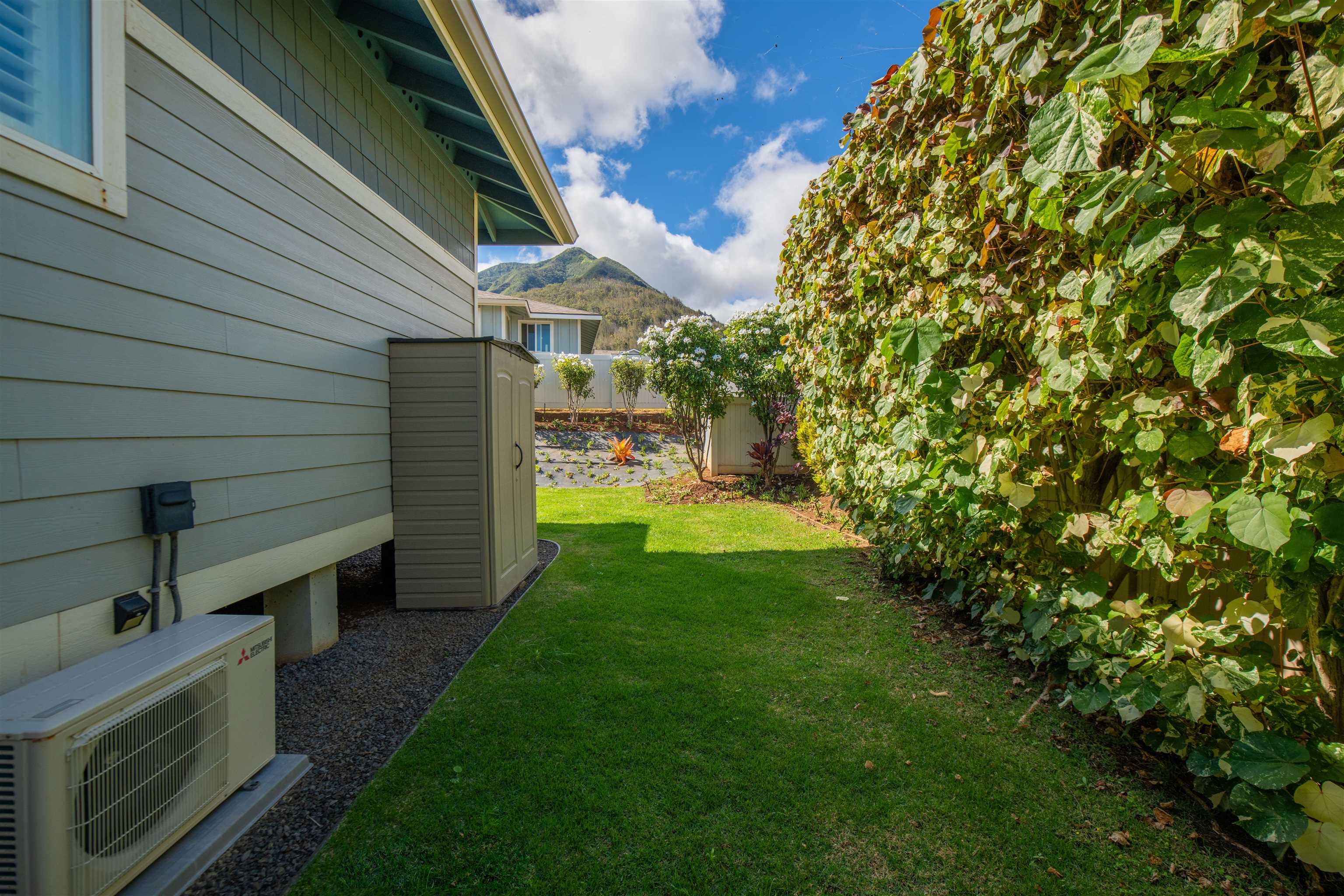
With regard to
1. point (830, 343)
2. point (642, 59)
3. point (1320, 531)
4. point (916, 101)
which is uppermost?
point (642, 59)

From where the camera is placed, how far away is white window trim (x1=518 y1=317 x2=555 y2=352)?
2097 centimetres

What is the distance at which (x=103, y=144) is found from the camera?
1.81m

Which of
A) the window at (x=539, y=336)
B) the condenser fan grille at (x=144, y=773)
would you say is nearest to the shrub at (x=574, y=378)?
the window at (x=539, y=336)

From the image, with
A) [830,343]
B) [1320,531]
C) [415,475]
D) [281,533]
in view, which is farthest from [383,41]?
[1320,531]

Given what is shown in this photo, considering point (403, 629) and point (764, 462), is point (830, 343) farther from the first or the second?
point (764, 462)

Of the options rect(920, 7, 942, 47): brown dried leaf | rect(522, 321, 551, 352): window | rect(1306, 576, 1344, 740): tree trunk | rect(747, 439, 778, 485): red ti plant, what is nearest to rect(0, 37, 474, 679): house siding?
rect(920, 7, 942, 47): brown dried leaf

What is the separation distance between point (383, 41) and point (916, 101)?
3.50 m

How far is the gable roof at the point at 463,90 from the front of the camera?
122 inches

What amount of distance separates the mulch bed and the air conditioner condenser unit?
513 inches

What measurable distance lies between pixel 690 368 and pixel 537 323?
46.5 ft

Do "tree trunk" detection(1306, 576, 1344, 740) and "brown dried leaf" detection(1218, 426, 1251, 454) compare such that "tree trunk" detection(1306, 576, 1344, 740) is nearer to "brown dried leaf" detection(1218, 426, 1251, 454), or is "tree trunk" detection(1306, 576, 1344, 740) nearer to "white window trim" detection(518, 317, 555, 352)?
"brown dried leaf" detection(1218, 426, 1251, 454)

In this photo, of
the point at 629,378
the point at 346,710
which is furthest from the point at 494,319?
the point at 346,710

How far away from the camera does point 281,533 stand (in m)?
2.76

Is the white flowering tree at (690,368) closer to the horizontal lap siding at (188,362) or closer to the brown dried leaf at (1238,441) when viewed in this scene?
the horizontal lap siding at (188,362)
